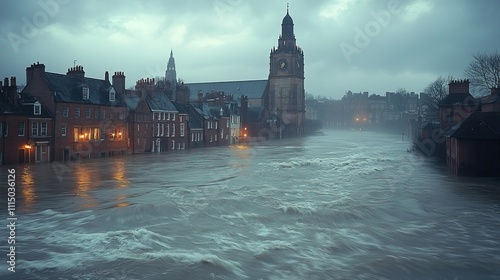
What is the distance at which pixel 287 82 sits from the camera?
136m

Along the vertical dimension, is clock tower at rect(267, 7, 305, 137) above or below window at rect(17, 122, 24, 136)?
above

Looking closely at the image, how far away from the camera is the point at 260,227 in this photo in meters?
19.2

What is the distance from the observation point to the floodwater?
14094mm

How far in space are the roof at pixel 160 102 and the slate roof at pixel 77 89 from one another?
7059 mm

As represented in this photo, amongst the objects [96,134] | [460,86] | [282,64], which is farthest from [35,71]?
[282,64]

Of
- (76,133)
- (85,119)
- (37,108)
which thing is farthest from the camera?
(85,119)

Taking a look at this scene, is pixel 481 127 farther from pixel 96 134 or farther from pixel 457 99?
pixel 96 134

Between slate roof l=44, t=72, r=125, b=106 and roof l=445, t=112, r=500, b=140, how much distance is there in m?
44.8

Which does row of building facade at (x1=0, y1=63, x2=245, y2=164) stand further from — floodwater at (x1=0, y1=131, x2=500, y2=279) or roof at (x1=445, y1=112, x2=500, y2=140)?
roof at (x1=445, y1=112, x2=500, y2=140)

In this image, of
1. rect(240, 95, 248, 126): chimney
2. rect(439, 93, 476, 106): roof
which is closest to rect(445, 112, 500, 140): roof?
rect(439, 93, 476, 106): roof

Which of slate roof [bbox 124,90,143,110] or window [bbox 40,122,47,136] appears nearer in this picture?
window [bbox 40,122,47,136]

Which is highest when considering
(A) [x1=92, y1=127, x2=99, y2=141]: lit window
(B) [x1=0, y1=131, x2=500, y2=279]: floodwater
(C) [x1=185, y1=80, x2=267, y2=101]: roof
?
(C) [x1=185, y1=80, x2=267, y2=101]: roof

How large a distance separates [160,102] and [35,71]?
23.0 meters

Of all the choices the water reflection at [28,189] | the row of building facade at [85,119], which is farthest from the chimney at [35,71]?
the water reflection at [28,189]
